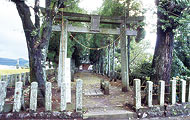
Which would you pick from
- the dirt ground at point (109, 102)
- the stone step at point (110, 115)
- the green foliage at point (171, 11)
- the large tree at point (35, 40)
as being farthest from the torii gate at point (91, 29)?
the stone step at point (110, 115)

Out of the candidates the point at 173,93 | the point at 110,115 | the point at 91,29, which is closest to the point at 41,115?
the point at 110,115

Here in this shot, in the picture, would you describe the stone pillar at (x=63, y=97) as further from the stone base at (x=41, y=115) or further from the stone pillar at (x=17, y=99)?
the stone pillar at (x=17, y=99)

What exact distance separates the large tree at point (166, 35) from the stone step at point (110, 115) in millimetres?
1513

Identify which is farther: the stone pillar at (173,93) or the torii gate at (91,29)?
the torii gate at (91,29)

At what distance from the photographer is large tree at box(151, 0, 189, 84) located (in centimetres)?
363

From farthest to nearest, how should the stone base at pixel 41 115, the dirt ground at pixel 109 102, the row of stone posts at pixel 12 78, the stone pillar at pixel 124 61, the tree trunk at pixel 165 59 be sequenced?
the stone pillar at pixel 124 61 → the row of stone posts at pixel 12 78 → the tree trunk at pixel 165 59 → the dirt ground at pixel 109 102 → the stone base at pixel 41 115

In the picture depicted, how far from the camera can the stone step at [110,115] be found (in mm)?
2979

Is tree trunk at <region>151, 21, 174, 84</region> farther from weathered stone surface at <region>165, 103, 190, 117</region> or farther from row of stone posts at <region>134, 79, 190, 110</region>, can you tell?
weathered stone surface at <region>165, 103, 190, 117</region>

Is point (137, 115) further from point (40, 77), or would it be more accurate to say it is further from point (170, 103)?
point (40, 77)

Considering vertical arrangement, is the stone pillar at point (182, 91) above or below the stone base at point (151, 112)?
above

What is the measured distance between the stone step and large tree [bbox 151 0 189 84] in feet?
4.96

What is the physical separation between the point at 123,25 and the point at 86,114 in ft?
14.4

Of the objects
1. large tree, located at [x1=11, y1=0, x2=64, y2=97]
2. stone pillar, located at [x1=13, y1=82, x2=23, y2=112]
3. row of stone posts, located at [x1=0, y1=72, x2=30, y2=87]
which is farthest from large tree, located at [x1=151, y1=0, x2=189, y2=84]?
row of stone posts, located at [x1=0, y1=72, x2=30, y2=87]

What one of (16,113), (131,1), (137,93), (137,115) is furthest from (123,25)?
(16,113)
